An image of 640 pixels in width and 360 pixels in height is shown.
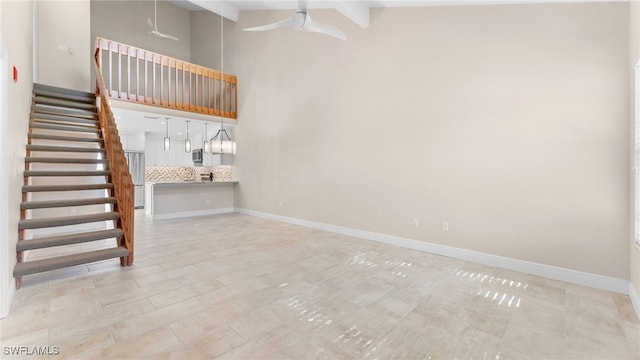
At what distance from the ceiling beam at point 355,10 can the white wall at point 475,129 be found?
0.70 ft

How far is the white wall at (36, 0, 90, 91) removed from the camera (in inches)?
241

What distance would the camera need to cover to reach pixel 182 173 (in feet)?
31.6

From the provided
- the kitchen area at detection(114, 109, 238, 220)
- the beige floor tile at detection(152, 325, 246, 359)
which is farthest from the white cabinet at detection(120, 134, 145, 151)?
the beige floor tile at detection(152, 325, 246, 359)

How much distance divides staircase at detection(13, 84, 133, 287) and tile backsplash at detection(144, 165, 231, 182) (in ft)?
10.7

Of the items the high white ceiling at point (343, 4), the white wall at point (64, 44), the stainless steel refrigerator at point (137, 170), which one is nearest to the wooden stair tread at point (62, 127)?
the white wall at point (64, 44)

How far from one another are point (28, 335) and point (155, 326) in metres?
0.87

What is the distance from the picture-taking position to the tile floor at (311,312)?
2076 mm

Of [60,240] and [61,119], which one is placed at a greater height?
[61,119]

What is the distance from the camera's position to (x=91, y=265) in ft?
12.1

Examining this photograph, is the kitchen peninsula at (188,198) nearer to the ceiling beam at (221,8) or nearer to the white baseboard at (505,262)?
the white baseboard at (505,262)

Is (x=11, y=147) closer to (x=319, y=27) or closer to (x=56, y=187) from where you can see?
(x=56, y=187)

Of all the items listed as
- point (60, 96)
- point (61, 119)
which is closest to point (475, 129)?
point (61, 119)

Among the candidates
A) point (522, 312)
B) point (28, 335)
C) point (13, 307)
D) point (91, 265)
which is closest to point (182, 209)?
point (91, 265)

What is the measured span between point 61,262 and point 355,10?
17.0 ft
